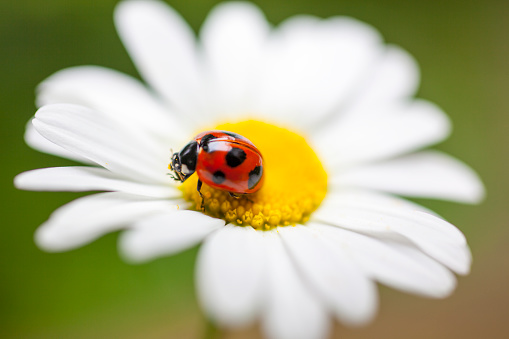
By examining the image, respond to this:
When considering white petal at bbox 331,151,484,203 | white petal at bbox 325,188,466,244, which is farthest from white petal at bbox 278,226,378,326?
white petal at bbox 331,151,484,203

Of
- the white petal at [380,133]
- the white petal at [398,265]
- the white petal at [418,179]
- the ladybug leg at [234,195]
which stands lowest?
the white petal at [398,265]

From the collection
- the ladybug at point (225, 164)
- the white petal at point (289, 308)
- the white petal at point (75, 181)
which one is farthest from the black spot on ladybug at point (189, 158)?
the white petal at point (289, 308)

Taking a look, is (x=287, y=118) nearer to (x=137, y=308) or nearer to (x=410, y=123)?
(x=410, y=123)

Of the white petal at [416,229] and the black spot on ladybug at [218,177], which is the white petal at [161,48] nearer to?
the black spot on ladybug at [218,177]

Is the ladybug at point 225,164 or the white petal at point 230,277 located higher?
the ladybug at point 225,164

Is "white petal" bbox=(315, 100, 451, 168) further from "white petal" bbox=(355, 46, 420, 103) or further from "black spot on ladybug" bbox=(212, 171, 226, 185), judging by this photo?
"black spot on ladybug" bbox=(212, 171, 226, 185)

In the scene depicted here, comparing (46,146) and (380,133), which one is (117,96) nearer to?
(46,146)

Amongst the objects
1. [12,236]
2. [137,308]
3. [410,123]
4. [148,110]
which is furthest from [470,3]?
[12,236]
